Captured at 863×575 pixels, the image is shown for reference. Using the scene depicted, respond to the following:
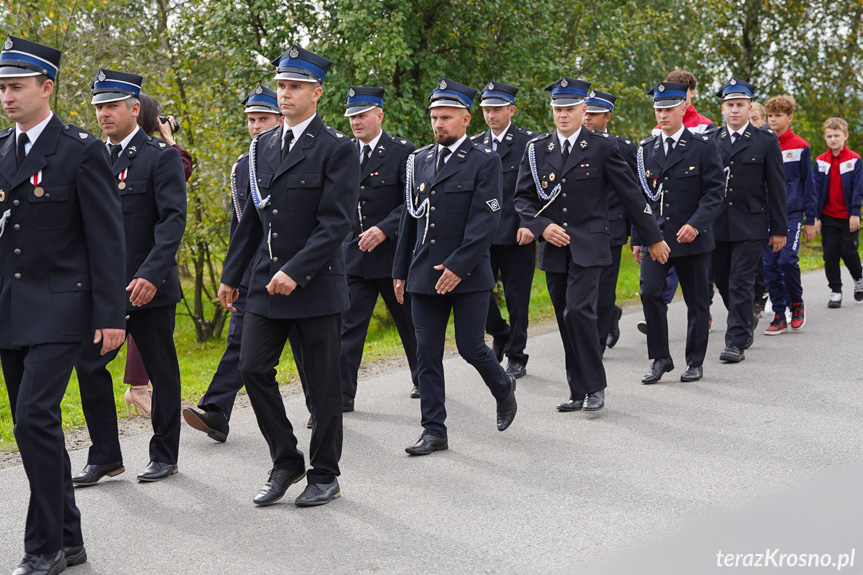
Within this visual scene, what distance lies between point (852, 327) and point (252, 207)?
281 inches

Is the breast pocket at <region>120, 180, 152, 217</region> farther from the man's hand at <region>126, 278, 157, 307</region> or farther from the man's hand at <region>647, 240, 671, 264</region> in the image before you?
the man's hand at <region>647, 240, 671, 264</region>

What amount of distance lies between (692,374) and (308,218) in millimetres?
4122

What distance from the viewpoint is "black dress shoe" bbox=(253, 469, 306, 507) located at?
5281mm

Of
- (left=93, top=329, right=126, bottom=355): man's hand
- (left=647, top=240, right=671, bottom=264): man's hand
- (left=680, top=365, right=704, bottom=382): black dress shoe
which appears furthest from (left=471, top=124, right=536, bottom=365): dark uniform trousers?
(left=93, top=329, right=126, bottom=355): man's hand

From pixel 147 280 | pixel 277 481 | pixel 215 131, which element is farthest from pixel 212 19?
pixel 277 481

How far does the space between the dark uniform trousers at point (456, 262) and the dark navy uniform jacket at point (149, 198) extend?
1491 millimetres

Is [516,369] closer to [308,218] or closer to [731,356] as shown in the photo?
[731,356]

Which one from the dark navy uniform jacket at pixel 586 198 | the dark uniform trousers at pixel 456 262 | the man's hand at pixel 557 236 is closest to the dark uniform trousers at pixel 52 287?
the dark uniform trousers at pixel 456 262

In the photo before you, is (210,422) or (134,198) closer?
(134,198)

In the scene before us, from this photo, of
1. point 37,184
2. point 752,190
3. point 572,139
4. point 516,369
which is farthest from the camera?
point 752,190

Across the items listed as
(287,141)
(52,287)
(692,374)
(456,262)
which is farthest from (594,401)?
(52,287)

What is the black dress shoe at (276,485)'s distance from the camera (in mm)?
5281

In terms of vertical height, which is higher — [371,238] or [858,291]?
[371,238]

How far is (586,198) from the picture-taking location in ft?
24.0
